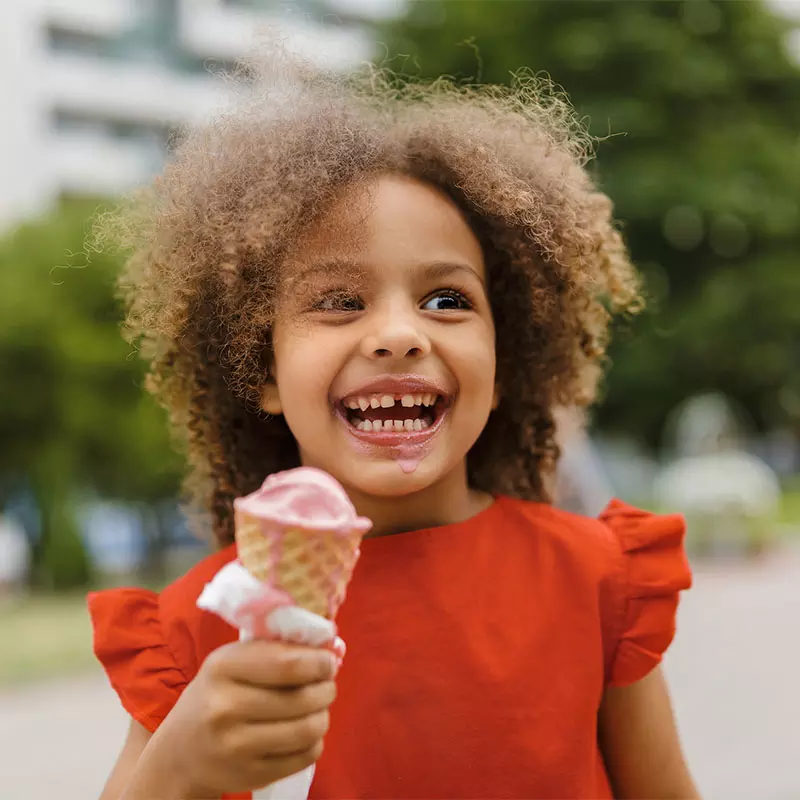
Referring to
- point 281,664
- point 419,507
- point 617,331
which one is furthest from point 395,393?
point 617,331

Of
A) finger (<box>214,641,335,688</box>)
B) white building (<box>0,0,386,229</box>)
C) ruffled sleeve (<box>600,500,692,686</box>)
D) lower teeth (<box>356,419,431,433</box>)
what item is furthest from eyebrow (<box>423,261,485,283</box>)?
white building (<box>0,0,386,229</box>)

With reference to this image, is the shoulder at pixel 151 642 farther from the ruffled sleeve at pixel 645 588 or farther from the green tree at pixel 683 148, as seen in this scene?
the green tree at pixel 683 148

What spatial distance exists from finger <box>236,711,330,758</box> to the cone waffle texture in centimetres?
12

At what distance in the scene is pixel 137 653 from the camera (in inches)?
58.8

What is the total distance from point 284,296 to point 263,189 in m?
0.17

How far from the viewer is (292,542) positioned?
104 centimetres

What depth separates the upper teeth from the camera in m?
1.45

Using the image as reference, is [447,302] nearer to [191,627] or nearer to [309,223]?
[309,223]

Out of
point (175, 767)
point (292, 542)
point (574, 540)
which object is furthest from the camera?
point (574, 540)

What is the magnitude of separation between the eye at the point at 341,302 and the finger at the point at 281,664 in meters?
0.56

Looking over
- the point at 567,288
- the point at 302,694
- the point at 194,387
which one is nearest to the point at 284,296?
the point at 194,387

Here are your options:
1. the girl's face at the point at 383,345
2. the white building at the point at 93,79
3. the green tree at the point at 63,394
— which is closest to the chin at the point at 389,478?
the girl's face at the point at 383,345

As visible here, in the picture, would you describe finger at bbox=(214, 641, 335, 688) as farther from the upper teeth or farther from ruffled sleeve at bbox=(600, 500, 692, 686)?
ruffled sleeve at bbox=(600, 500, 692, 686)

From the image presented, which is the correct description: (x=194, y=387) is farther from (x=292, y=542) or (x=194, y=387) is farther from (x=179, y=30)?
(x=179, y=30)
